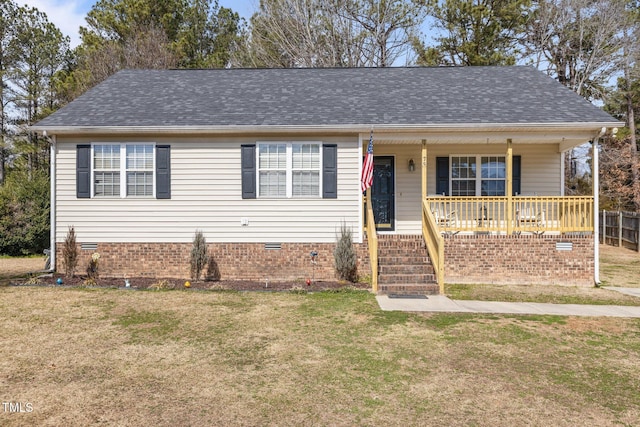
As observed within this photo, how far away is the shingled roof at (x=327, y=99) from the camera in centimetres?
970

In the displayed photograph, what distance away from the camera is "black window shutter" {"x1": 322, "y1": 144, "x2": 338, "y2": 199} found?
9734 millimetres

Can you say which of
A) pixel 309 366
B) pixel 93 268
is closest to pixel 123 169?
pixel 93 268

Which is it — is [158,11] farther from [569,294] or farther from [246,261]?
[569,294]

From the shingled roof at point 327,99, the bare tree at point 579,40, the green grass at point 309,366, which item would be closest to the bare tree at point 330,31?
the bare tree at point 579,40

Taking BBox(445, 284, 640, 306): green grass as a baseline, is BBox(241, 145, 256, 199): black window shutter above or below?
above

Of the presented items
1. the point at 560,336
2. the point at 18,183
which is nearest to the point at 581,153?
the point at 560,336

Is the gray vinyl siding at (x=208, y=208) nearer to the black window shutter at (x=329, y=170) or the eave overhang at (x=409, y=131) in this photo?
the black window shutter at (x=329, y=170)

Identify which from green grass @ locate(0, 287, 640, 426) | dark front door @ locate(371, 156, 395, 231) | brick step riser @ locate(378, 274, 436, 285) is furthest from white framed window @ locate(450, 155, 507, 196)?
green grass @ locate(0, 287, 640, 426)

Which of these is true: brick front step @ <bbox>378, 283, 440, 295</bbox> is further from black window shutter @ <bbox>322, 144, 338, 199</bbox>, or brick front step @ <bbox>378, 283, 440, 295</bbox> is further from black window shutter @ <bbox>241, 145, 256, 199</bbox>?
black window shutter @ <bbox>241, 145, 256, 199</bbox>

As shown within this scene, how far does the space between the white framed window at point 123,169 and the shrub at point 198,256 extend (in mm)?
1606

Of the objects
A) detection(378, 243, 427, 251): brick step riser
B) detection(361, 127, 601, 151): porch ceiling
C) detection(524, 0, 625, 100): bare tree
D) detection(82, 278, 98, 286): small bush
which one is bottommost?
detection(82, 278, 98, 286): small bush

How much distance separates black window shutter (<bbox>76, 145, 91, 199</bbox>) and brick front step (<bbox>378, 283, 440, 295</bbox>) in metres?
7.01

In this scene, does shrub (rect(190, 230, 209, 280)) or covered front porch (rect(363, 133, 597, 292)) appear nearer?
shrub (rect(190, 230, 209, 280))

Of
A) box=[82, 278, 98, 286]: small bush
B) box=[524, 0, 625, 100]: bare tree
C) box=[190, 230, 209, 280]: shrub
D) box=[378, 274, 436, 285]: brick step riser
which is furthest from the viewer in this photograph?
box=[524, 0, 625, 100]: bare tree
